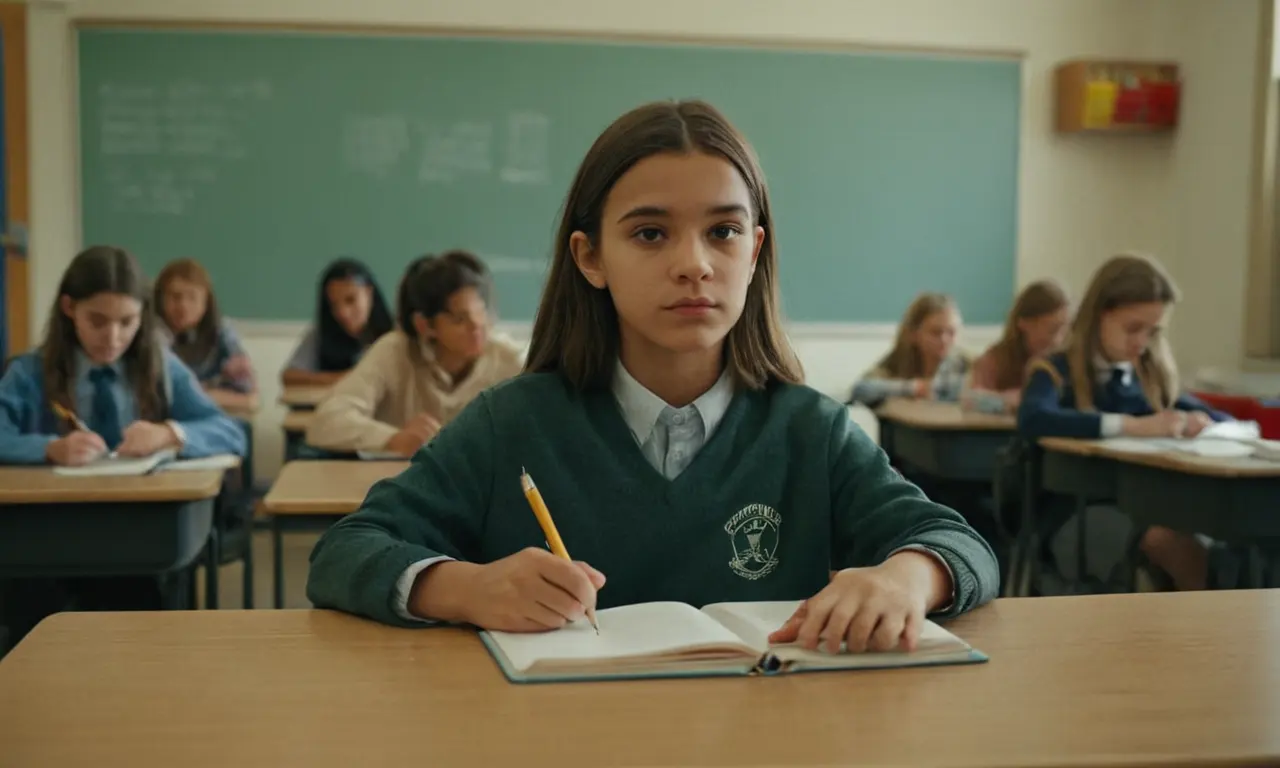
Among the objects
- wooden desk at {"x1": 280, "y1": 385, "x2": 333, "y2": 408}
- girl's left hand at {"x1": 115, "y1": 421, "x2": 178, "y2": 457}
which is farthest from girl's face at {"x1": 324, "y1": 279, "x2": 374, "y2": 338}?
girl's left hand at {"x1": 115, "y1": 421, "x2": 178, "y2": 457}

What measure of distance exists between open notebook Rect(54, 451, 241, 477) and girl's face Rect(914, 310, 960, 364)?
338 cm

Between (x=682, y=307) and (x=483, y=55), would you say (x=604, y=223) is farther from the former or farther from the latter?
(x=483, y=55)

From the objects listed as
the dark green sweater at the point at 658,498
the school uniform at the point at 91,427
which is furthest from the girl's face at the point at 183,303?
the dark green sweater at the point at 658,498

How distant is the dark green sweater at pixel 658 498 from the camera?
139 centimetres

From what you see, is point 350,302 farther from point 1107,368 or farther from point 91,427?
point 1107,368

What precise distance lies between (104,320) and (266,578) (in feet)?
6.57

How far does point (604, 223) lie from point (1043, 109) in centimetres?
574

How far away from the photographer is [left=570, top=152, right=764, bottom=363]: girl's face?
1321 mm

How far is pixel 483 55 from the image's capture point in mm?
6207

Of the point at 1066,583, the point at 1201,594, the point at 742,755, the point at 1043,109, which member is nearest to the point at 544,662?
the point at 742,755

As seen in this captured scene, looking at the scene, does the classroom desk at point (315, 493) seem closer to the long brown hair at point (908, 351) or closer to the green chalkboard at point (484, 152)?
the long brown hair at point (908, 351)

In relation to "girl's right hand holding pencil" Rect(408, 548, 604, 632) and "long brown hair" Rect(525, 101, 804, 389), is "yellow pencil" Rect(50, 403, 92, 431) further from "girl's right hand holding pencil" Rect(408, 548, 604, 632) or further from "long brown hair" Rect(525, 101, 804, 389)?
"girl's right hand holding pencil" Rect(408, 548, 604, 632)

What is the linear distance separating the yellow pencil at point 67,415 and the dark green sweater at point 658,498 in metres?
2.04

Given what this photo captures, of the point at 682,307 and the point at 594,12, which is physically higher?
the point at 594,12
